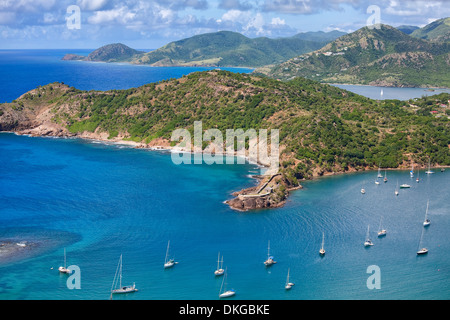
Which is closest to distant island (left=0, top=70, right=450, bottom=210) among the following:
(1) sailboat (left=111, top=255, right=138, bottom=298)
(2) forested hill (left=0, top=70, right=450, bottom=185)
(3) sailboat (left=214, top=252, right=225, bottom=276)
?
(2) forested hill (left=0, top=70, right=450, bottom=185)

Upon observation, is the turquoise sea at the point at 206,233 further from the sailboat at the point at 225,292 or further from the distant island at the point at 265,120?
the distant island at the point at 265,120

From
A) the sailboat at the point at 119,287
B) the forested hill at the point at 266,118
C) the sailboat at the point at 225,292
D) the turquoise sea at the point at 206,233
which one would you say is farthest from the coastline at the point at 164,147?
the sailboat at the point at 119,287

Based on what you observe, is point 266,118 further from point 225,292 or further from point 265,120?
point 225,292

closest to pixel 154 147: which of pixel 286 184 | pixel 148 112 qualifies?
pixel 148 112

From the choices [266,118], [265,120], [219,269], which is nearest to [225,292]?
[219,269]

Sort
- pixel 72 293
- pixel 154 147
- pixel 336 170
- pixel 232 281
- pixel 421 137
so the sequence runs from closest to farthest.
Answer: pixel 72 293
pixel 232 281
pixel 336 170
pixel 421 137
pixel 154 147

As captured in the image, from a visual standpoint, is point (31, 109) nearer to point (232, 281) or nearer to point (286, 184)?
point (286, 184)

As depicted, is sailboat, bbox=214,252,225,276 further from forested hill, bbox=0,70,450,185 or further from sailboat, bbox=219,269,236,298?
forested hill, bbox=0,70,450,185
